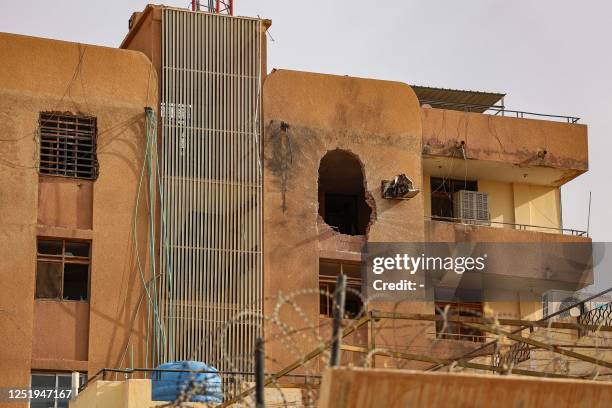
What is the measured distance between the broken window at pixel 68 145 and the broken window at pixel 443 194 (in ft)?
30.1

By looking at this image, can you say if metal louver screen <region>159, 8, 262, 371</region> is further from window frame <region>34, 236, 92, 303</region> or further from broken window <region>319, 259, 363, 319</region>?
broken window <region>319, 259, 363, 319</region>

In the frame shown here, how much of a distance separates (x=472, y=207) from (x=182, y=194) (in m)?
8.57

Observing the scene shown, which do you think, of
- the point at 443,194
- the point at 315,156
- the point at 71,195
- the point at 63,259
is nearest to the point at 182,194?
the point at 71,195

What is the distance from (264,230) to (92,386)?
266 inches

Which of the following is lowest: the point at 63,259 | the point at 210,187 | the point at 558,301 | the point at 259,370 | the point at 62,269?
the point at 259,370

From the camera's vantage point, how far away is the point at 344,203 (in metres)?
36.4

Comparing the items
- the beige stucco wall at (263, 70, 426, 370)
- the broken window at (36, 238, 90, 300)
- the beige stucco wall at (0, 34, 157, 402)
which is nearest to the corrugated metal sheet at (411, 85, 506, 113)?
the beige stucco wall at (263, 70, 426, 370)

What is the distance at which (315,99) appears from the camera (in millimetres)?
31938

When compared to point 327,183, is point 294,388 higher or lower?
lower

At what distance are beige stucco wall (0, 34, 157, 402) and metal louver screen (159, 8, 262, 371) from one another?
62 cm

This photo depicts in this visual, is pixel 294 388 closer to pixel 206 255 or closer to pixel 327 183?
pixel 206 255

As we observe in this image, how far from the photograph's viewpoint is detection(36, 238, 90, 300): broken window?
29250 millimetres

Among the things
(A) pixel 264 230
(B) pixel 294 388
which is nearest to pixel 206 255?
(A) pixel 264 230

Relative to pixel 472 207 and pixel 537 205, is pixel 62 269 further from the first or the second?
pixel 537 205
